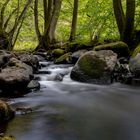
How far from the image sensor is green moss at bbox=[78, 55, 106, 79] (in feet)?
29.8

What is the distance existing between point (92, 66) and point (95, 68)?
119 mm

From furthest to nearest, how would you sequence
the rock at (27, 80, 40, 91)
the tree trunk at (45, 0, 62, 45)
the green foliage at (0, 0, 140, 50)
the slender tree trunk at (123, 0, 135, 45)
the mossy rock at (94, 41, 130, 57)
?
the tree trunk at (45, 0, 62, 45)
the green foliage at (0, 0, 140, 50)
the slender tree trunk at (123, 0, 135, 45)
the mossy rock at (94, 41, 130, 57)
the rock at (27, 80, 40, 91)

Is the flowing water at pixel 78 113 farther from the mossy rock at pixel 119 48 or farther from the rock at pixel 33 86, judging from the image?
the mossy rock at pixel 119 48

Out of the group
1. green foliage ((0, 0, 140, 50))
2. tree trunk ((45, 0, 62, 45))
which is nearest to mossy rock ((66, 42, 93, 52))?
green foliage ((0, 0, 140, 50))

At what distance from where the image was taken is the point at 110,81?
9023 mm

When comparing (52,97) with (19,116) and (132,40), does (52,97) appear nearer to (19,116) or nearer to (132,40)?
(19,116)

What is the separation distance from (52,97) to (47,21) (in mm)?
11770

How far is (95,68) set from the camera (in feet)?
29.9

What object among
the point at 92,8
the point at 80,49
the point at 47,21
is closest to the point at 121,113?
the point at 80,49

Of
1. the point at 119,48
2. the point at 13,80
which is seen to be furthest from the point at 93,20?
the point at 13,80

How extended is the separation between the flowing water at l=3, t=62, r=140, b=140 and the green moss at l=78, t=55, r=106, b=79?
48 centimetres

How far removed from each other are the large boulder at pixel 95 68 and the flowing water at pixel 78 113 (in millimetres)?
345

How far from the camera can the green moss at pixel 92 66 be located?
29.8ft

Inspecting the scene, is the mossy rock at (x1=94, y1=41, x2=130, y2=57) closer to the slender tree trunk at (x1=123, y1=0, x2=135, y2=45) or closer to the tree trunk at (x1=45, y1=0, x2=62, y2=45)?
the slender tree trunk at (x1=123, y1=0, x2=135, y2=45)
